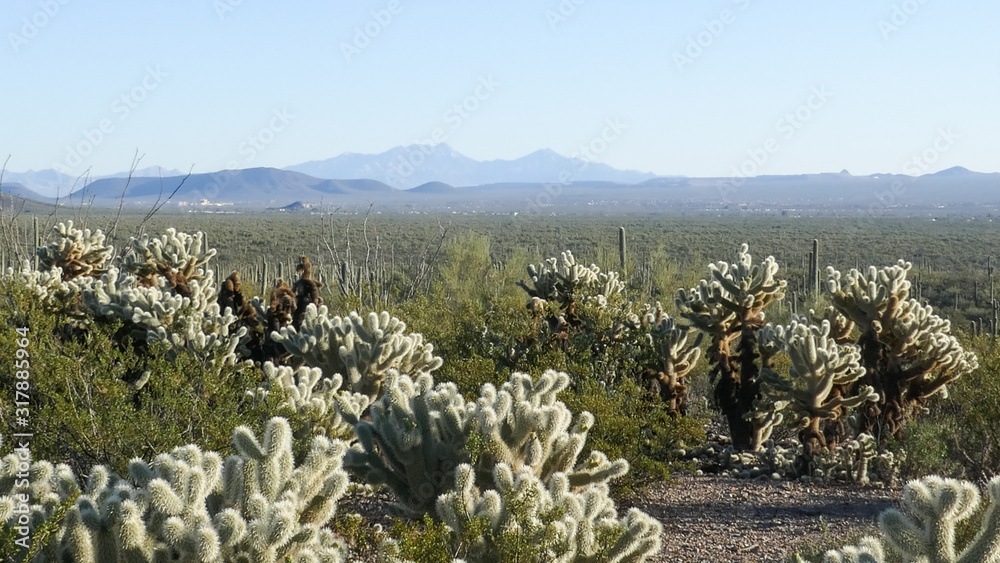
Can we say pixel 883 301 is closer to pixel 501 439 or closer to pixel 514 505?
pixel 501 439

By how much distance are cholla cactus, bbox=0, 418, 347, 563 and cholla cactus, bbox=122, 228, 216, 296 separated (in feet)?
18.5

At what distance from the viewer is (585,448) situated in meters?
6.46

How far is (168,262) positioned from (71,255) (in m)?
1.61

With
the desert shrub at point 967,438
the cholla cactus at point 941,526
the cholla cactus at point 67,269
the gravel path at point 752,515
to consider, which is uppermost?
the cholla cactus at point 67,269

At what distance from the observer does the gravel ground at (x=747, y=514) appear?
5.70m

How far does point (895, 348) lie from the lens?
7922 mm

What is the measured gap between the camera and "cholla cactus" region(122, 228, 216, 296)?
955 cm

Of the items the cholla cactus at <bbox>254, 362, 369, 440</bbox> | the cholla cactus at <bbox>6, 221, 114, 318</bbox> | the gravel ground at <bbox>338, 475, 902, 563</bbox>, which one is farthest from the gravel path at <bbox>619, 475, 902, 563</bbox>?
the cholla cactus at <bbox>6, 221, 114, 318</bbox>

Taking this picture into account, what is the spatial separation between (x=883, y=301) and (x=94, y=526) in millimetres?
6529

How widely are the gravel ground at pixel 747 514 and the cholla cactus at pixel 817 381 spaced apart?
0.51 m

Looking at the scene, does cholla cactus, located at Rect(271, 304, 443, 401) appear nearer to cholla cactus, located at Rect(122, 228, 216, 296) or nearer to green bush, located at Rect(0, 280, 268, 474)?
green bush, located at Rect(0, 280, 268, 474)

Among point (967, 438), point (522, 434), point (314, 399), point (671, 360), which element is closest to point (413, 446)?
point (522, 434)

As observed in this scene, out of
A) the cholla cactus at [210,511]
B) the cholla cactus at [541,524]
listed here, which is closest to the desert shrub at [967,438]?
→ the cholla cactus at [541,524]

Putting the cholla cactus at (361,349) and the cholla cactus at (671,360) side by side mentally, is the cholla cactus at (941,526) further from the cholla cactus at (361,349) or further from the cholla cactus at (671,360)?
the cholla cactus at (671,360)
